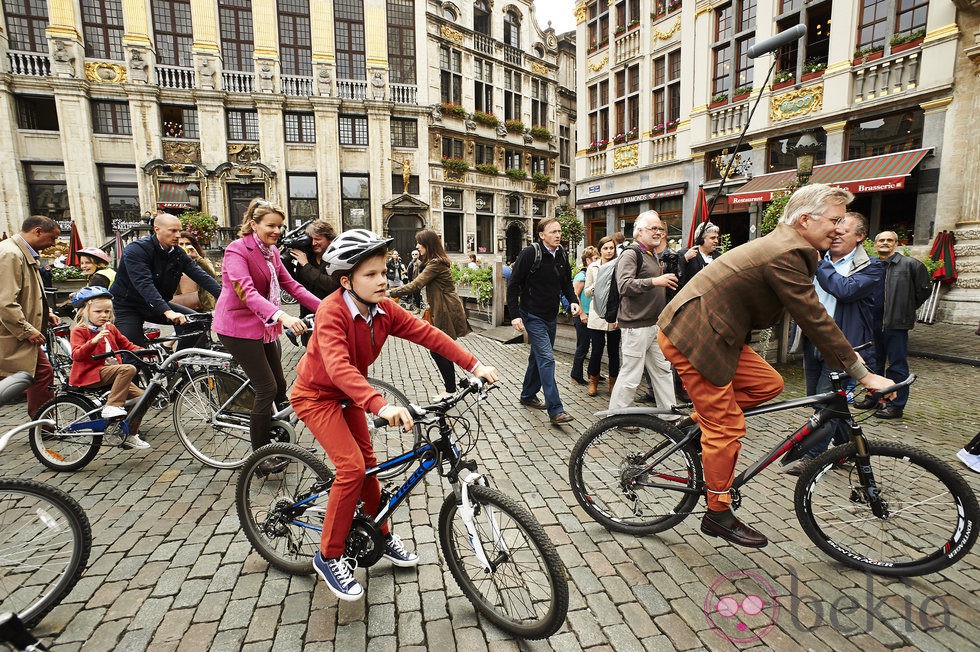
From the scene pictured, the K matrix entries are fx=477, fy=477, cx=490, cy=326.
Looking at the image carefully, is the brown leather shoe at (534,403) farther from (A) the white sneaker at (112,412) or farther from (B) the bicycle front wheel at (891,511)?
(A) the white sneaker at (112,412)

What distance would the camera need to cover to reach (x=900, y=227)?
12.7 metres

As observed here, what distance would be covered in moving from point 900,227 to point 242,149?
2731cm

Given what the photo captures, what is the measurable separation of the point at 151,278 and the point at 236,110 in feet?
81.0

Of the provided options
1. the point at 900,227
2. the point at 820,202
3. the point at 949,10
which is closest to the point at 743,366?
the point at 820,202

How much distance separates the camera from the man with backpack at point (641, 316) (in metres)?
4.58

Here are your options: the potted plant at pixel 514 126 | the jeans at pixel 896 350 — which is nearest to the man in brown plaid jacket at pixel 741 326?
the jeans at pixel 896 350

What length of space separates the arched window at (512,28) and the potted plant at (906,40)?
961 inches

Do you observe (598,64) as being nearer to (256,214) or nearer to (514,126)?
(514,126)

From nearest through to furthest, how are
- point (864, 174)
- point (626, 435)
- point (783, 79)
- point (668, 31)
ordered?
point (626, 435) < point (864, 174) < point (783, 79) < point (668, 31)

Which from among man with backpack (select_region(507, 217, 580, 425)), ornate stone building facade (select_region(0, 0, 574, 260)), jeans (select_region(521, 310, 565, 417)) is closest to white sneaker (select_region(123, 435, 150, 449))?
man with backpack (select_region(507, 217, 580, 425))

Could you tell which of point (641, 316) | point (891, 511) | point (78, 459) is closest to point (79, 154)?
point (78, 459)

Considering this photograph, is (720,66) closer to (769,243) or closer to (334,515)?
(769,243)

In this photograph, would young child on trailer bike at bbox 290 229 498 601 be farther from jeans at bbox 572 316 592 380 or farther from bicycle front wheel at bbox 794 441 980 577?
jeans at bbox 572 316 592 380

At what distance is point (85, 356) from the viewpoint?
14.1ft
